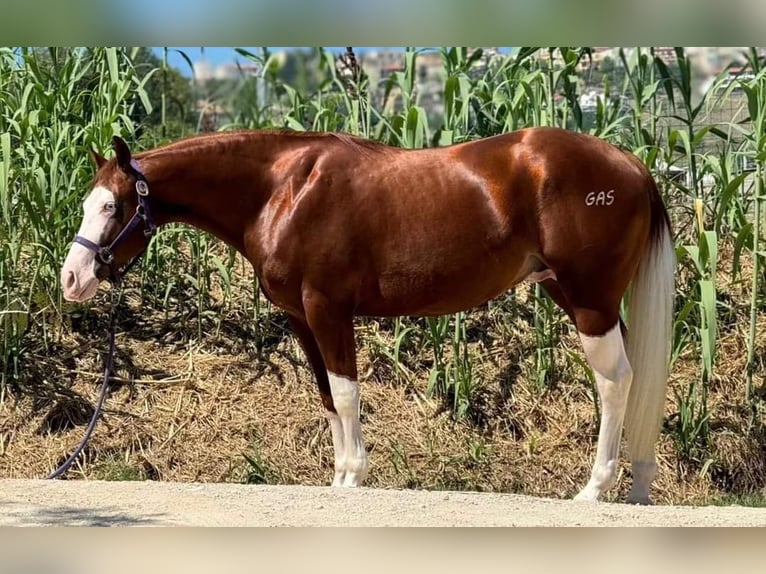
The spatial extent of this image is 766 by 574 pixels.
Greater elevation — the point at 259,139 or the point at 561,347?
the point at 259,139

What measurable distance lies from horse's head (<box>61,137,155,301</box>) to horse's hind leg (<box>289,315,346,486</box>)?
76cm

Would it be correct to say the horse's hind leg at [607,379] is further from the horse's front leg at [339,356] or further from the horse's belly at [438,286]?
the horse's front leg at [339,356]

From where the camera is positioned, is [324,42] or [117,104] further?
[117,104]

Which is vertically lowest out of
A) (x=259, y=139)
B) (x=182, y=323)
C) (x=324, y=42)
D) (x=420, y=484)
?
(x=420, y=484)

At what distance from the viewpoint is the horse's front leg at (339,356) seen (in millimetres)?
4363

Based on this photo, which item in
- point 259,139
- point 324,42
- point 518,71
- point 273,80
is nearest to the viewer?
point 324,42

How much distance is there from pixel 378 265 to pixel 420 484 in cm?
168

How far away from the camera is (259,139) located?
4570 mm

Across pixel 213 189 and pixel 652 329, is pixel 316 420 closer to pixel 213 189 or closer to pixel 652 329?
pixel 213 189

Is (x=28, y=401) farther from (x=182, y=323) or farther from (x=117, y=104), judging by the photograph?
(x=117, y=104)

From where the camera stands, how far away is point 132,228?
434 centimetres

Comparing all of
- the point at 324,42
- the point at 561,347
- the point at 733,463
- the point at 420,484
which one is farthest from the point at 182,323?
the point at 733,463

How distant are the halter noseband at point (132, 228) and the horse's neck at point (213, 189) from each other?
10 centimetres

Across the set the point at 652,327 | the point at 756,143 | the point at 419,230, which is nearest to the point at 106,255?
the point at 419,230
